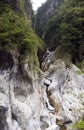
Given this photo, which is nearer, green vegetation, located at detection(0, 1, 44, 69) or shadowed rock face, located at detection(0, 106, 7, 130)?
shadowed rock face, located at detection(0, 106, 7, 130)

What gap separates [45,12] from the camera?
41.2 metres

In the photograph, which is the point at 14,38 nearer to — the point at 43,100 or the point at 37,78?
the point at 37,78

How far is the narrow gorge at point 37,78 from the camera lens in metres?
16.1

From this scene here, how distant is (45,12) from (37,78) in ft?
78.3

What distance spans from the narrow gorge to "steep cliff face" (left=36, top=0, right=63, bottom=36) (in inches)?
415

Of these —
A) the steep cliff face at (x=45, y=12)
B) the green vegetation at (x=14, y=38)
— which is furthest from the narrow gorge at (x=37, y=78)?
the steep cliff face at (x=45, y=12)

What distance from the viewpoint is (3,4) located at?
68.9 ft

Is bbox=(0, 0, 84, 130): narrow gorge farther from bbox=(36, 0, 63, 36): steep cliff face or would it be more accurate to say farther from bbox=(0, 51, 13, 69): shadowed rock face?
bbox=(36, 0, 63, 36): steep cliff face

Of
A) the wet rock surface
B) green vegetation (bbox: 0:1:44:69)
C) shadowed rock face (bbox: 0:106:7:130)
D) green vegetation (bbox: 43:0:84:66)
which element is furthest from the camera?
green vegetation (bbox: 43:0:84:66)

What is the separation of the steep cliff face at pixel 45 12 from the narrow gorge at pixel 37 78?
34.6ft

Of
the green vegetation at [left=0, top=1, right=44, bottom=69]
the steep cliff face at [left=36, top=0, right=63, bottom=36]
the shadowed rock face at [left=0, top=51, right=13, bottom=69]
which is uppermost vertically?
the steep cliff face at [left=36, top=0, right=63, bottom=36]

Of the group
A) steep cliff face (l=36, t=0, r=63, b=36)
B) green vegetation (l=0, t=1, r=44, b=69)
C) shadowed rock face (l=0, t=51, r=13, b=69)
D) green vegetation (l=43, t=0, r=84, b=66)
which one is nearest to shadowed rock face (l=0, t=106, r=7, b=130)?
shadowed rock face (l=0, t=51, r=13, b=69)

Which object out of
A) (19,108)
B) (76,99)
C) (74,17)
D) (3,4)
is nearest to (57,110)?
(76,99)

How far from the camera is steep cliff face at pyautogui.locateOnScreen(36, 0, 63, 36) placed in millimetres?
39134
